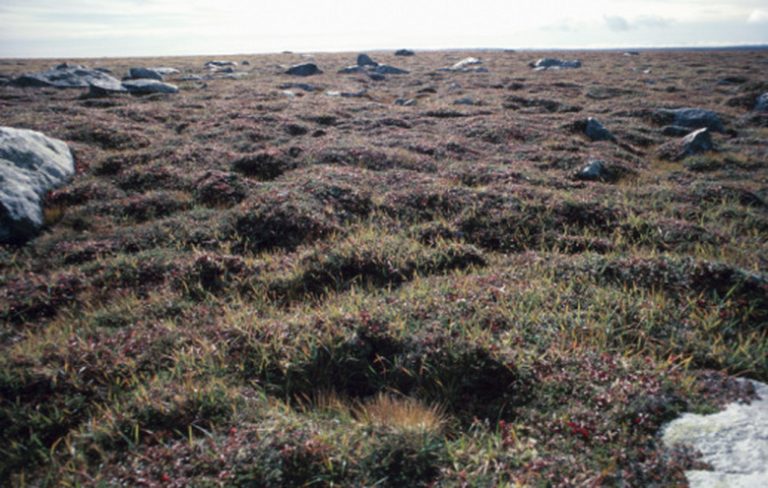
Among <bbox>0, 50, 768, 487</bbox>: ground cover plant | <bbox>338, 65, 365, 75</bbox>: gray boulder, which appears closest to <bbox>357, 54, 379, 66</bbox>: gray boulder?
<bbox>338, 65, 365, 75</bbox>: gray boulder

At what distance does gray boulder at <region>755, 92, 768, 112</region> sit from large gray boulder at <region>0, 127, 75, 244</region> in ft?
105

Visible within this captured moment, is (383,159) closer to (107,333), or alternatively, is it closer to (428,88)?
(107,333)

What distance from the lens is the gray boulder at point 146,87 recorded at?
3111 centimetres

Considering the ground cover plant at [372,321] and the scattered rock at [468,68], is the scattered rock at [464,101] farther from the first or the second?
the scattered rock at [468,68]

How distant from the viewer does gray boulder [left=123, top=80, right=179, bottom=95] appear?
3111 cm

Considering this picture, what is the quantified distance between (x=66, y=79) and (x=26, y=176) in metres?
28.2

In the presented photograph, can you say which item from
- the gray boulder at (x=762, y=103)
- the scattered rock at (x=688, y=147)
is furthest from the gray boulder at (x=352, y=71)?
the scattered rock at (x=688, y=147)

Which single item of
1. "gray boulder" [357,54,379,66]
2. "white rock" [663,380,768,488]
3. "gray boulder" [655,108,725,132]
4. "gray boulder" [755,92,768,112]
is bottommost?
"white rock" [663,380,768,488]

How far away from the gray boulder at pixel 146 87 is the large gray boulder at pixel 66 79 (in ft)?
2.37

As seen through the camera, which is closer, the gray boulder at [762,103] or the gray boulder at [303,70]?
the gray boulder at [762,103]

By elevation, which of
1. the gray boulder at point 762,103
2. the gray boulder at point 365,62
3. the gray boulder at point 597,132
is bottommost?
the gray boulder at point 597,132

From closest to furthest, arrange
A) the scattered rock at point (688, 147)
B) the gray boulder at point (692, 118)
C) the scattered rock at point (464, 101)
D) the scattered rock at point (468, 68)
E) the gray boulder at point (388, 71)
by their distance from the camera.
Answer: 1. the scattered rock at point (688, 147)
2. the gray boulder at point (692, 118)
3. the scattered rock at point (464, 101)
4. the gray boulder at point (388, 71)
5. the scattered rock at point (468, 68)

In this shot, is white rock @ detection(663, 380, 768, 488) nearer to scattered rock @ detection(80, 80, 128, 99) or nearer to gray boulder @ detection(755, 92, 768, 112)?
→ gray boulder @ detection(755, 92, 768, 112)

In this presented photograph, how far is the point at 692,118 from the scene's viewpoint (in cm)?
2261
